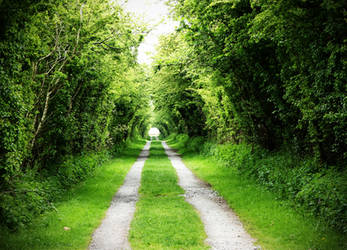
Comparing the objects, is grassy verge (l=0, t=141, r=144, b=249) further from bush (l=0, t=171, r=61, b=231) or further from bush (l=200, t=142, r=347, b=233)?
bush (l=200, t=142, r=347, b=233)

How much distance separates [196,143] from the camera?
33344 millimetres

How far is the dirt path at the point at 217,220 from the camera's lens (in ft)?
24.2

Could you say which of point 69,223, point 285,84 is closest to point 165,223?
point 69,223

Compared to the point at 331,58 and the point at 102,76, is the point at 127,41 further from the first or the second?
the point at 331,58

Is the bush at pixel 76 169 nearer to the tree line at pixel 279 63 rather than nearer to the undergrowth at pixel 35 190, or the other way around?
the undergrowth at pixel 35 190

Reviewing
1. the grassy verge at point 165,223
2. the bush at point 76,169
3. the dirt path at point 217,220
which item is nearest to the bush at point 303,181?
the dirt path at point 217,220

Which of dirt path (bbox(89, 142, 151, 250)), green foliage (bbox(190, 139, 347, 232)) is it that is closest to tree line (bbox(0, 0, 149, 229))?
dirt path (bbox(89, 142, 151, 250))

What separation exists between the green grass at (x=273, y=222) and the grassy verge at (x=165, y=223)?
1.60m

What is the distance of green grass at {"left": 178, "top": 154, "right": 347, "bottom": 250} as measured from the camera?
7.11m

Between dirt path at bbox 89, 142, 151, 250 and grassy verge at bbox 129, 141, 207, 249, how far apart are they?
0.23 m

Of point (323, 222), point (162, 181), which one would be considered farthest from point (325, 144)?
point (162, 181)

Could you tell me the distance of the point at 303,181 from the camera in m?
9.95

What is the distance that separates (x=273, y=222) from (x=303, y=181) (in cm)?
212

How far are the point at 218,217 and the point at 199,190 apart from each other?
4.50 m
